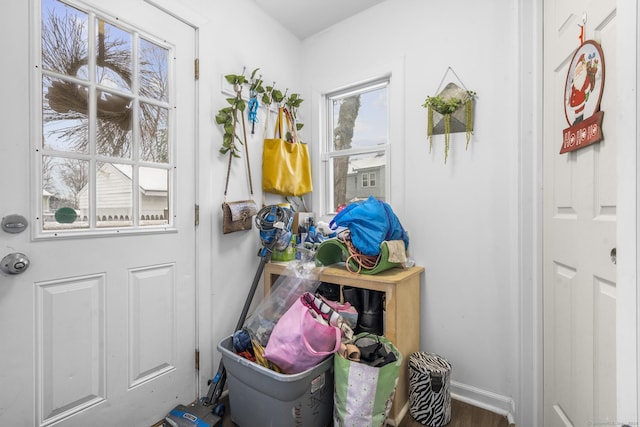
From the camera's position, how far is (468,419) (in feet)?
5.14

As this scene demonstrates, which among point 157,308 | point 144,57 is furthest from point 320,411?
point 144,57

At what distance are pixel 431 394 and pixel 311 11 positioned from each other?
8.54ft

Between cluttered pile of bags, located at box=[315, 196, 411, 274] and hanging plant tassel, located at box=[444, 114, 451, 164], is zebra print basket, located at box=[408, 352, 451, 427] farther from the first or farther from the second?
hanging plant tassel, located at box=[444, 114, 451, 164]

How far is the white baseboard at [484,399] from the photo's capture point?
62.4 inches

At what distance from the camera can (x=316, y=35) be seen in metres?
2.39

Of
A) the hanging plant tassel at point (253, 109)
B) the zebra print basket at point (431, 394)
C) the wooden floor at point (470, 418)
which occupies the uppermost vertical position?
the hanging plant tassel at point (253, 109)

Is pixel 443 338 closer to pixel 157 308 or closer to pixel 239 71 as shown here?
pixel 157 308

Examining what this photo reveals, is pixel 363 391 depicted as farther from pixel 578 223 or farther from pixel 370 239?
pixel 578 223

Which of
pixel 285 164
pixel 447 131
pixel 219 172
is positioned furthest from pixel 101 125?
pixel 447 131

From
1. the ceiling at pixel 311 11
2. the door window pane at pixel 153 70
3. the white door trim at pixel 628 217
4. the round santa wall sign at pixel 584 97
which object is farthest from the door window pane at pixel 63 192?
the round santa wall sign at pixel 584 97

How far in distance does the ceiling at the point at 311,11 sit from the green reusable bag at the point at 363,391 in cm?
229

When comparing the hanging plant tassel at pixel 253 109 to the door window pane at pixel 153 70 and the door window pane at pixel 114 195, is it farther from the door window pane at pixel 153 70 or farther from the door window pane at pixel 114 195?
the door window pane at pixel 114 195

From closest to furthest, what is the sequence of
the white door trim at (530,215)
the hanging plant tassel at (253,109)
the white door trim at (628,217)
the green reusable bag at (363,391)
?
1. the white door trim at (628,217)
2. the green reusable bag at (363,391)
3. the white door trim at (530,215)
4. the hanging plant tassel at (253,109)

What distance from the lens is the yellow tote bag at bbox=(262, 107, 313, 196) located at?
6.70 feet
